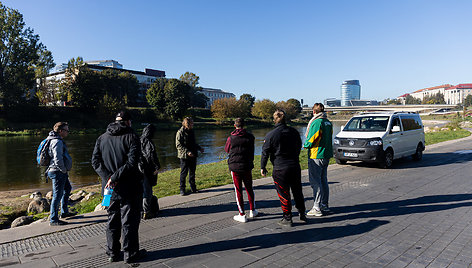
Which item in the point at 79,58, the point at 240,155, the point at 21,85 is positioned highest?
the point at 79,58

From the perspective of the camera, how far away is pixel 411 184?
7797 millimetres

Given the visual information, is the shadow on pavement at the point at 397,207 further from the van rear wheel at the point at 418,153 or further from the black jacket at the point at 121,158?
the van rear wheel at the point at 418,153

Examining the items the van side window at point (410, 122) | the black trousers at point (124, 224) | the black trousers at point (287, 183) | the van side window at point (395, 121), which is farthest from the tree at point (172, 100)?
the black trousers at point (124, 224)

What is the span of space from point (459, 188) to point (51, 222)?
371 inches

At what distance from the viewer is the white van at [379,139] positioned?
999 cm

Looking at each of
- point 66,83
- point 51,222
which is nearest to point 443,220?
point 51,222

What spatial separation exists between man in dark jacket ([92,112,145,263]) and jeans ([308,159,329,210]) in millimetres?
3271

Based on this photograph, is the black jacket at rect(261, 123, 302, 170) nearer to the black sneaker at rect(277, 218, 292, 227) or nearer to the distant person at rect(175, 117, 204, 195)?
the black sneaker at rect(277, 218, 292, 227)

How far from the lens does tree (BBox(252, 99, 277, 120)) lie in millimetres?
90312

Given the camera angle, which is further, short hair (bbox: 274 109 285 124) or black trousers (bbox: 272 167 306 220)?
short hair (bbox: 274 109 285 124)

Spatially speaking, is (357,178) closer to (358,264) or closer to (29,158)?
(358,264)

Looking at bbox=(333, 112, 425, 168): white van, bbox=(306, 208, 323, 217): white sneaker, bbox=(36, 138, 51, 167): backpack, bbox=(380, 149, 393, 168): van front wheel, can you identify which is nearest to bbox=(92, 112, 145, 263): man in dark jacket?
bbox=(36, 138, 51, 167): backpack

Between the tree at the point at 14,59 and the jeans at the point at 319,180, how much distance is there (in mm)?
57871

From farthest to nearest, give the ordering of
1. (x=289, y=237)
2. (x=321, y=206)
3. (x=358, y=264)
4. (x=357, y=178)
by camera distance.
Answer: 1. (x=357, y=178)
2. (x=321, y=206)
3. (x=289, y=237)
4. (x=358, y=264)
